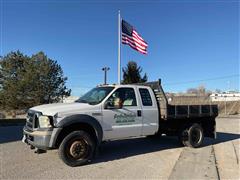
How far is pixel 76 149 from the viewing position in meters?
7.10

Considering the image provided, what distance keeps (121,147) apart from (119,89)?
7.48 feet

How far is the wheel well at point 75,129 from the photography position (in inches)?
277

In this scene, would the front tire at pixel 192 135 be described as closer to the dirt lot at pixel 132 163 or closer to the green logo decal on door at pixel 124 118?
the dirt lot at pixel 132 163

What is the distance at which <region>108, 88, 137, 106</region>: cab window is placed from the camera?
8031 mm

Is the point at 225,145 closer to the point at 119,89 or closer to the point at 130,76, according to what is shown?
the point at 119,89

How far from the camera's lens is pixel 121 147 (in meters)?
9.57

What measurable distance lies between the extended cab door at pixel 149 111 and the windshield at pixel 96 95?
108cm

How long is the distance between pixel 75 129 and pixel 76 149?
19.7 inches

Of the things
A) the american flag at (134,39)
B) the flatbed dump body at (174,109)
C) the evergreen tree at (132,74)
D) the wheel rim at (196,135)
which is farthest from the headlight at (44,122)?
the evergreen tree at (132,74)

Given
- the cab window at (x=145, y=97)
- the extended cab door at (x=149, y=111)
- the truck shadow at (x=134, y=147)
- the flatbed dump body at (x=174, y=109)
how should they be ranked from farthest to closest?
the flatbed dump body at (x=174, y=109)
the cab window at (x=145, y=97)
the extended cab door at (x=149, y=111)
the truck shadow at (x=134, y=147)

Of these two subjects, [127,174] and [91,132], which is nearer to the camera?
[127,174]

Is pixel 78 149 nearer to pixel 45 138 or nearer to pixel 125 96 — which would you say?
pixel 45 138

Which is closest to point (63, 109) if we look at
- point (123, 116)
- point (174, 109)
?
point (123, 116)

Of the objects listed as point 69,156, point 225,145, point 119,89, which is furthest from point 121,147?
point 225,145
